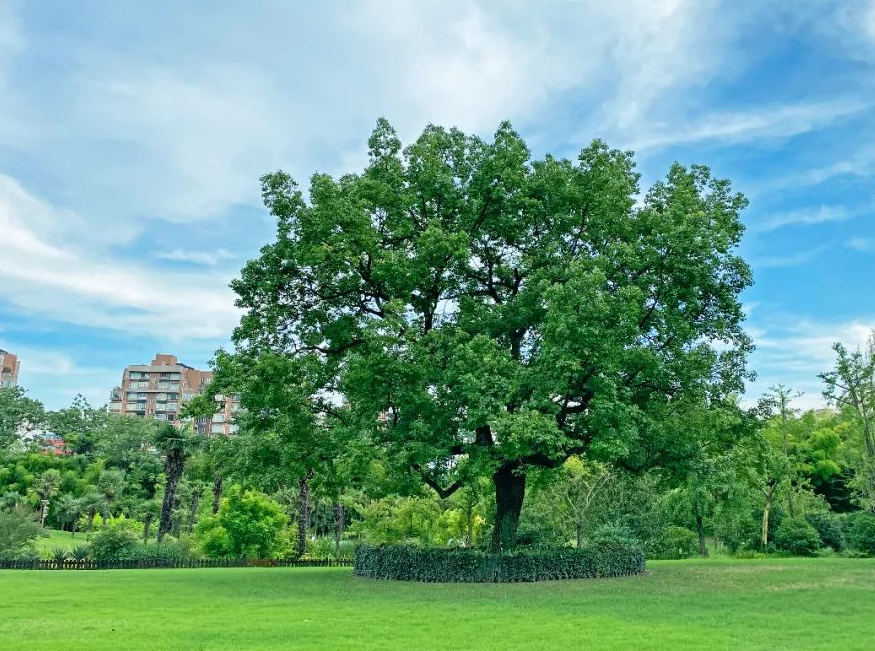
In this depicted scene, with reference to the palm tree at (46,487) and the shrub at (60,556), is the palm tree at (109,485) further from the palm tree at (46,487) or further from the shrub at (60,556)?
the shrub at (60,556)

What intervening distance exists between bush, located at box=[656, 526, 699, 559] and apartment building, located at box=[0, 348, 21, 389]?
136m

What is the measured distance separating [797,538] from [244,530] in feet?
102

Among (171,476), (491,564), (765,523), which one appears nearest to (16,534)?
(171,476)

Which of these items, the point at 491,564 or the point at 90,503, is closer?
the point at 491,564

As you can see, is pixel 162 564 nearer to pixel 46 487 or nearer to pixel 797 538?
pixel 797 538

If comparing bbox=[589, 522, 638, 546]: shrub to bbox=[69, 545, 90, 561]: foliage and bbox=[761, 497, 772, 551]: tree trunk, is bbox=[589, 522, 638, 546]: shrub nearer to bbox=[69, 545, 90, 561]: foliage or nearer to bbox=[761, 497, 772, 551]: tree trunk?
bbox=[761, 497, 772, 551]: tree trunk

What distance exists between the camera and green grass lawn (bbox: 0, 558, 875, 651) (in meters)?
11.5

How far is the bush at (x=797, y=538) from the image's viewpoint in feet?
126

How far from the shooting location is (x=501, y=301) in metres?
26.4

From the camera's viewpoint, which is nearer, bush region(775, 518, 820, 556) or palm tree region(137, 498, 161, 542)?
bush region(775, 518, 820, 556)

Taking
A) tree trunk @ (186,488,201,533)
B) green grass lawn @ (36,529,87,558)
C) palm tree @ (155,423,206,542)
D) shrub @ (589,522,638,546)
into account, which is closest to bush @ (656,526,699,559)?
shrub @ (589,522,638,546)

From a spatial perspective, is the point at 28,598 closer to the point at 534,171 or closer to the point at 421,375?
the point at 421,375

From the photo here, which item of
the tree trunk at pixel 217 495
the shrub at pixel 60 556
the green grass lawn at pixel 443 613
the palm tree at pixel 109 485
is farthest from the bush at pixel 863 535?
the palm tree at pixel 109 485

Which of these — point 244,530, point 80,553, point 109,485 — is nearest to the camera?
point 80,553
